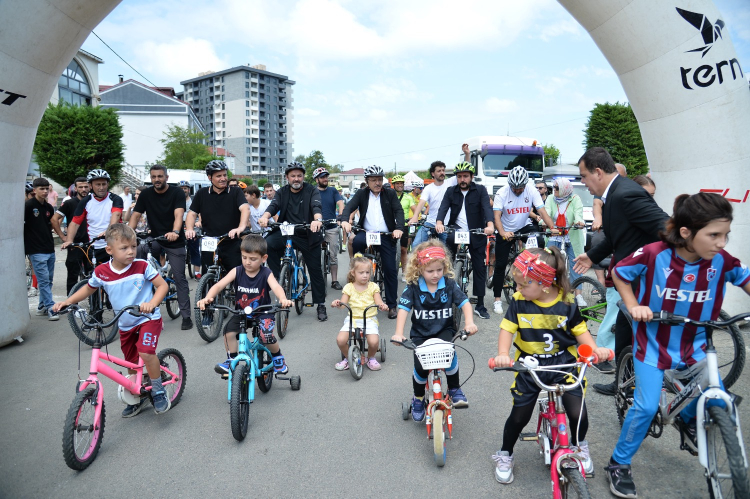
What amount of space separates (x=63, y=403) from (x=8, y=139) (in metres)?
3.38

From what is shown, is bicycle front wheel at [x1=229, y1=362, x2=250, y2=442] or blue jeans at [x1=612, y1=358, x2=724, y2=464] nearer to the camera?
blue jeans at [x1=612, y1=358, x2=724, y2=464]

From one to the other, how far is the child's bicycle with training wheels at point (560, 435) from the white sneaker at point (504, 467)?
38cm

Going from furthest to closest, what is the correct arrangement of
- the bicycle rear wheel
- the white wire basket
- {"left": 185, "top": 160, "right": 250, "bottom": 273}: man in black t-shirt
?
{"left": 185, "top": 160, "right": 250, "bottom": 273}: man in black t-shirt < the bicycle rear wheel < the white wire basket

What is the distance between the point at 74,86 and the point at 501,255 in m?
41.4

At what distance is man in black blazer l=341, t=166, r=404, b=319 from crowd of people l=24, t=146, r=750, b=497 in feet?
0.06

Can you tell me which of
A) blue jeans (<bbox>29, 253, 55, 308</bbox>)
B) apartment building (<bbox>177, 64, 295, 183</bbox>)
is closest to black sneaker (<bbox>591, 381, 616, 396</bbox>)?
blue jeans (<bbox>29, 253, 55, 308</bbox>)

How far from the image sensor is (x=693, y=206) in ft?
9.16

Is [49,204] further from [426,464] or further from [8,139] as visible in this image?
[426,464]

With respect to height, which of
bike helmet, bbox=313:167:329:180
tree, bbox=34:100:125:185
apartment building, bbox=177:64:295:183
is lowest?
bike helmet, bbox=313:167:329:180

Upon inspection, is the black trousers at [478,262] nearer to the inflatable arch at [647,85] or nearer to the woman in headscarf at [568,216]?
the woman in headscarf at [568,216]

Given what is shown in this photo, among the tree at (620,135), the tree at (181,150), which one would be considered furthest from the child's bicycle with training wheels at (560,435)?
the tree at (181,150)

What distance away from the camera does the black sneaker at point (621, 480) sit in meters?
3.05

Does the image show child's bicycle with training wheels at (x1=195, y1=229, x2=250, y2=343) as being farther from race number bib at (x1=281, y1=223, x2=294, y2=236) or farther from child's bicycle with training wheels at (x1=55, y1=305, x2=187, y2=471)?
child's bicycle with training wheels at (x1=55, y1=305, x2=187, y2=471)

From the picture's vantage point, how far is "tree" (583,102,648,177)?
35.0m
